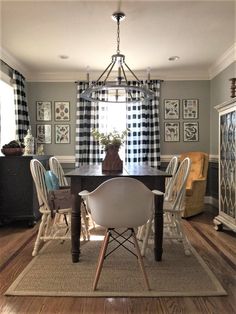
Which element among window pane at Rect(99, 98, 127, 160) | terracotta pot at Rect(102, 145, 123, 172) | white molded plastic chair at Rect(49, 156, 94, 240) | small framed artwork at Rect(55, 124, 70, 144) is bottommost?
white molded plastic chair at Rect(49, 156, 94, 240)

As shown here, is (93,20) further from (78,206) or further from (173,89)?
(173,89)

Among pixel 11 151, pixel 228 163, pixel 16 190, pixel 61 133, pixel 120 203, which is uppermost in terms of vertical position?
pixel 61 133

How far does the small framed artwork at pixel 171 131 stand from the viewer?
219 inches

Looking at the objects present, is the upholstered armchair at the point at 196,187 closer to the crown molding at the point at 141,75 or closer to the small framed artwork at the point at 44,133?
the crown molding at the point at 141,75

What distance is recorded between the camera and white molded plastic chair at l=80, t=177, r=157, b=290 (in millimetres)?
2029

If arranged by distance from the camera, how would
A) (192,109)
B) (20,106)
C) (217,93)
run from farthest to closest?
(192,109) < (217,93) < (20,106)

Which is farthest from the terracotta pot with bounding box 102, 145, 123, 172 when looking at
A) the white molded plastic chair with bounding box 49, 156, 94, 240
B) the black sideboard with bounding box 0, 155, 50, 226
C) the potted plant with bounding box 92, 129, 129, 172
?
the black sideboard with bounding box 0, 155, 50, 226

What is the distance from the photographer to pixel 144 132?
5453mm

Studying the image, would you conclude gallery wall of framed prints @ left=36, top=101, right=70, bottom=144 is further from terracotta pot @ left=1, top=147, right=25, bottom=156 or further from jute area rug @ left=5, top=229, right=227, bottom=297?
jute area rug @ left=5, top=229, right=227, bottom=297

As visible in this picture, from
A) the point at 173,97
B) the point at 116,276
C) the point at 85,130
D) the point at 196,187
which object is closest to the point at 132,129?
the point at 85,130

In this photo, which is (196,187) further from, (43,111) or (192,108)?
(43,111)

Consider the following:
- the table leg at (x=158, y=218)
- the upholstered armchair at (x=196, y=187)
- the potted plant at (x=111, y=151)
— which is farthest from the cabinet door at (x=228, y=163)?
the potted plant at (x=111, y=151)

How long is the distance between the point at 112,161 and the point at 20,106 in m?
2.57

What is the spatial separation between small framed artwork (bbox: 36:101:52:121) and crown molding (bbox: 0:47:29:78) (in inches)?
22.8
